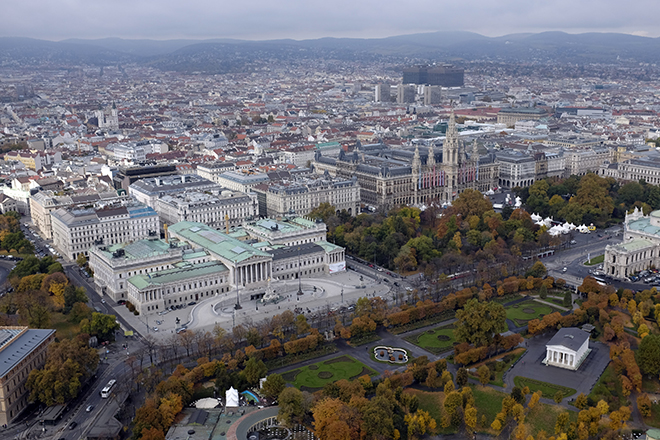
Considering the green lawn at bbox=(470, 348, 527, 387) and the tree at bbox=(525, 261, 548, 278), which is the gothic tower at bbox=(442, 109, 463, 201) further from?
the green lawn at bbox=(470, 348, 527, 387)

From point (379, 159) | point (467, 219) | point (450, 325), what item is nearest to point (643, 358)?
point (450, 325)

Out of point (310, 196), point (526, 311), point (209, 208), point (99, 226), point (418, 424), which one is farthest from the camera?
point (310, 196)

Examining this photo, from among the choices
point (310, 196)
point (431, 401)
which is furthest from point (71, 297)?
point (310, 196)

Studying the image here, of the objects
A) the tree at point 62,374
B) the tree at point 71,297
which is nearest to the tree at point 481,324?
the tree at point 62,374

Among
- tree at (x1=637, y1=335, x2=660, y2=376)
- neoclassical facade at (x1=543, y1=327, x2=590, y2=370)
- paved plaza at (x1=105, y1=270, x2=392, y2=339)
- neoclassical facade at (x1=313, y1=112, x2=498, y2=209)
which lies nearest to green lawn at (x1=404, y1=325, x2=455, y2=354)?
neoclassical facade at (x1=543, y1=327, x2=590, y2=370)

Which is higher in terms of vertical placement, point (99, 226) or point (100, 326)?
point (99, 226)

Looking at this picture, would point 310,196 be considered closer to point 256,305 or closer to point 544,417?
point 256,305
